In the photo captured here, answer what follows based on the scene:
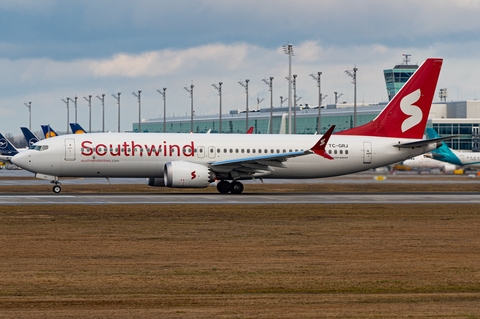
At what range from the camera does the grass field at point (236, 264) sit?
46.8 feet

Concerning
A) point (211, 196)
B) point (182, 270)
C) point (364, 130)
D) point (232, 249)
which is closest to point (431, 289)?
point (182, 270)

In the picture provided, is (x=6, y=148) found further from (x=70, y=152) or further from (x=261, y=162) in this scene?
(x=261, y=162)

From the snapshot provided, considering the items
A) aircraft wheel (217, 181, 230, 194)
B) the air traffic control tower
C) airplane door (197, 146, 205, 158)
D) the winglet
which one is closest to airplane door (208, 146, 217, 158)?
airplane door (197, 146, 205, 158)

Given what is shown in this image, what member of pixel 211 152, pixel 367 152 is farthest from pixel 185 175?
pixel 367 152

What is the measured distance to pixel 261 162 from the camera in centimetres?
4625

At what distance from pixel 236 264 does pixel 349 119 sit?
129528 mm

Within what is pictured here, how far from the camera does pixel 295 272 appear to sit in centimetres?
1841

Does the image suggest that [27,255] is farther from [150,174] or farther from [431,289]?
[150,174]

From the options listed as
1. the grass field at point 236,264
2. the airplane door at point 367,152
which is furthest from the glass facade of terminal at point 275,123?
the grass field at point 236,264

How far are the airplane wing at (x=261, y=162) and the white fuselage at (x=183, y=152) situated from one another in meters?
0.67

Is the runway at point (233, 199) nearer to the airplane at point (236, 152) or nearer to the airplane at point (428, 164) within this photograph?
the airplane at point (236, 152)

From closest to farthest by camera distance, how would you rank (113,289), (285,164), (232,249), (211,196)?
(113,289) → (232,249) → (211,196) → (285,164)

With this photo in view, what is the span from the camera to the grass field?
46.8 ft

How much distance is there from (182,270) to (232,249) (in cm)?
404
